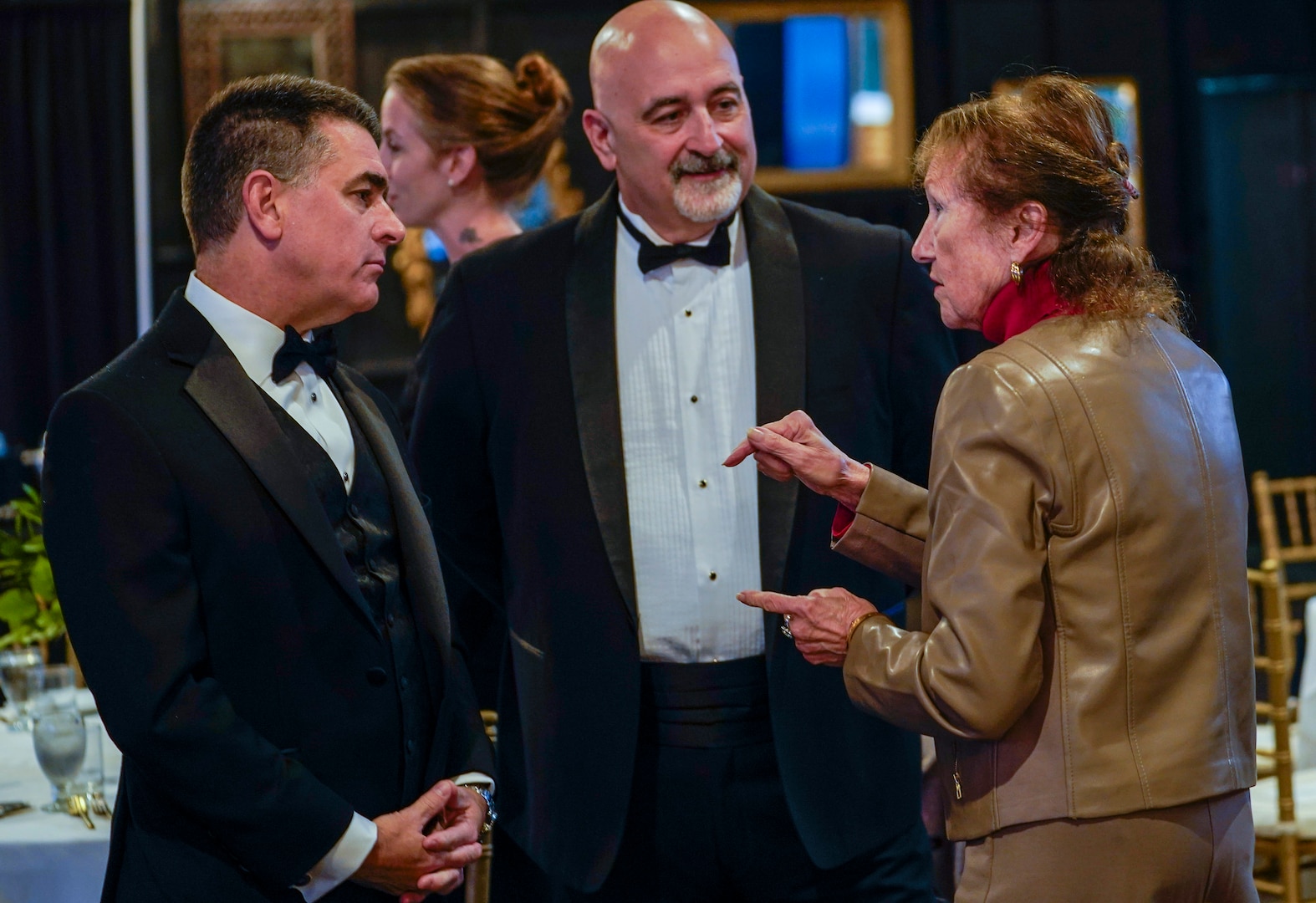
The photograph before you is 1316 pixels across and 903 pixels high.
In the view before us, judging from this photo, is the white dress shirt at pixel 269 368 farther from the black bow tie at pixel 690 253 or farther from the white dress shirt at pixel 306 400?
the black bow tie at pixel 690 253

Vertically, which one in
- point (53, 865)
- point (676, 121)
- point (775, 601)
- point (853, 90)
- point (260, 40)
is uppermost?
point (260, 40)

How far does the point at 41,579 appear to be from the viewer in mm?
2639

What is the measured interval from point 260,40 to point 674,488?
4960 mm

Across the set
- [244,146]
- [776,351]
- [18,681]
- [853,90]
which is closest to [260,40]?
[853,90]

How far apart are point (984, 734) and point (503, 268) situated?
1285mm

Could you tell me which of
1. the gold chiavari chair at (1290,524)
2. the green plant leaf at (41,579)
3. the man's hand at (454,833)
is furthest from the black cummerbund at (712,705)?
the gold chiavari chair at (1290,524)

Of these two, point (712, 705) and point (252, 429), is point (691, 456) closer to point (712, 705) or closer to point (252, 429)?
point (712, 705)

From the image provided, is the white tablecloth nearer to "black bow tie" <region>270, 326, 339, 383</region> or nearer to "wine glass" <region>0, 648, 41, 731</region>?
"wine glass" <region>0, 648, 41, 731</region>

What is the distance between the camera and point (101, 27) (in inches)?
267

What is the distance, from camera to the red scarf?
1.69 m

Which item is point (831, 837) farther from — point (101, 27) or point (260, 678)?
point (101, 27)

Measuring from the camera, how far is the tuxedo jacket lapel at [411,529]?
1.87 m

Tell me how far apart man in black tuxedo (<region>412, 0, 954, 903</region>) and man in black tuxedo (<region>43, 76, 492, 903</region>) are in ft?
1.36

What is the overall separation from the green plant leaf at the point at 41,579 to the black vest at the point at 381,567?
1070 millimetres
